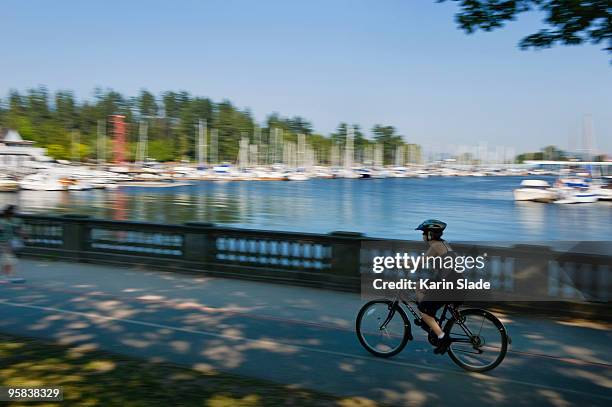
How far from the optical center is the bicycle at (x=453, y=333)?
7594 mm

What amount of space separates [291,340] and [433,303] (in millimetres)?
2338

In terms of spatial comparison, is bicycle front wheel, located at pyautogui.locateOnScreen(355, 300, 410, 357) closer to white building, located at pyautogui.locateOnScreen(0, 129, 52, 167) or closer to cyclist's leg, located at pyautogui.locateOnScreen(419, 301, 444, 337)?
cyclist's leg, located at pyautogui.locateOnScreen(419, 301, 444, 337)

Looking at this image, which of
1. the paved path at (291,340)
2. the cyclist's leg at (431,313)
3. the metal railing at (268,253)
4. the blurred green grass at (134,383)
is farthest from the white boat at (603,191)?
the blurred green grass at (134,383)

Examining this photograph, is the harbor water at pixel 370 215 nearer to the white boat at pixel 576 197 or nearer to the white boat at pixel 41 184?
the white boat at pixel 576 197

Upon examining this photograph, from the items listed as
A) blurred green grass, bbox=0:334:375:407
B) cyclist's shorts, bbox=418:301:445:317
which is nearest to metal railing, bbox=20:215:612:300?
cyclist's shorts, bbox=418:301:445:317

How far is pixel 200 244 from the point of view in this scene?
14617 mm

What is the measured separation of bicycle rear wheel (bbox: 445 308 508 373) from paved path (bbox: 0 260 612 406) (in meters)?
0.17

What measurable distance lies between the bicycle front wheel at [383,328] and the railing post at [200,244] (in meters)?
6.80

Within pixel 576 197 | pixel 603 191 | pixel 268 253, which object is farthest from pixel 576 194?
pixel 268 253

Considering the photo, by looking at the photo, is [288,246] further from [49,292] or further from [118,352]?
[118,352]

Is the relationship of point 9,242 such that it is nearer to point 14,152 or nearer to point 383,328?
point 383,328

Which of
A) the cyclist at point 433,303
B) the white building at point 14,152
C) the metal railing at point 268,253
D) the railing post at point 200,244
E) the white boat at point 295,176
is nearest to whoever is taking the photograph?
the cyclist at point 433,303

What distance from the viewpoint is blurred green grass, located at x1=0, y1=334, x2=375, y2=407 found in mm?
6379

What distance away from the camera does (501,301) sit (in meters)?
11.0
